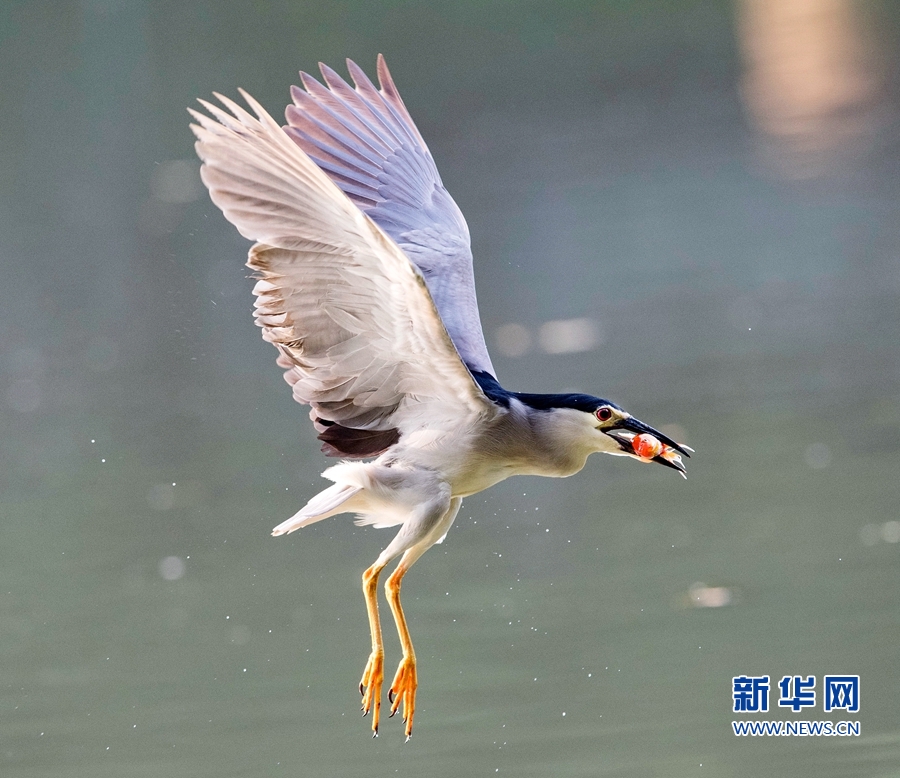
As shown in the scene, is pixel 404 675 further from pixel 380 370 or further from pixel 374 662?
pixel 380 370

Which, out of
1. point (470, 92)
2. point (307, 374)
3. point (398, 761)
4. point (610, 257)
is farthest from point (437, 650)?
point (470, 92)

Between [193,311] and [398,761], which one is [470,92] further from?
[398,761]

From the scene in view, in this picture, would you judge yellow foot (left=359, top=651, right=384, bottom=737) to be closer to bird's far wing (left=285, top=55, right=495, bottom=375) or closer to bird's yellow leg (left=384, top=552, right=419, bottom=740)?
bird's yellow leg (left=384, top=552, right=419, bottom=740)

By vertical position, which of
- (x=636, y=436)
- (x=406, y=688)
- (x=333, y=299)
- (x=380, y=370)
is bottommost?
(x=406, y=688)

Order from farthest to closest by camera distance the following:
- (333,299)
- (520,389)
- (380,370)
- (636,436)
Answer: (520,389), (636,436), (380,370), (333,299)

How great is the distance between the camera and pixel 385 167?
5.79 metres

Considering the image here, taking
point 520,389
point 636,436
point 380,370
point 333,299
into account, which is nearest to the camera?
point 333,299

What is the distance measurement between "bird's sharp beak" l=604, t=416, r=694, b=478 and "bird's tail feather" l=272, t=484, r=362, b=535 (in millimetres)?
727

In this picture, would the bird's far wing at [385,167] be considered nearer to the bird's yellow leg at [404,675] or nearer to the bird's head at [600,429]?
the bird's head at [600,429]

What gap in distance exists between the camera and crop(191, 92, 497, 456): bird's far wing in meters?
4.11

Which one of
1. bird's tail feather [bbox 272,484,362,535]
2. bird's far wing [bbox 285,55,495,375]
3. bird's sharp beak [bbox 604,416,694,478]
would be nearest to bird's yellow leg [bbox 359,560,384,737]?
bird's tail feather [bbox 272,484,362,535]

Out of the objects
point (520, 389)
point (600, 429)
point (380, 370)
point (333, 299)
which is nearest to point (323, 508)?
point (380, 370)

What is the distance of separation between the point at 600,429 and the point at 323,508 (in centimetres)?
79

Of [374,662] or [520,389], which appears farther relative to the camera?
[520,389]
